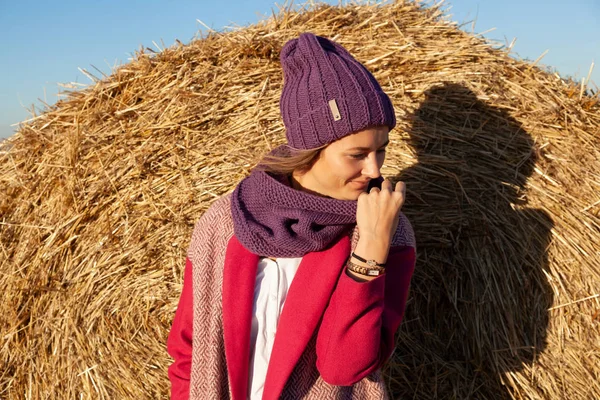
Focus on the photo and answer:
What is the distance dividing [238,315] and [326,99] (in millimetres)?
Result: 633

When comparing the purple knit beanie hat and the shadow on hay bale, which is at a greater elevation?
the purple knit beanie hat

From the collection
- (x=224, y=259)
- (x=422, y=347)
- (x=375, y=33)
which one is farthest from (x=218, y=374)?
(x=375, y=33)

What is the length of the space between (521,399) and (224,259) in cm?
149

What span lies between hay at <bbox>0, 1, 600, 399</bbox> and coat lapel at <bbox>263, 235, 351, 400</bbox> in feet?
3.24

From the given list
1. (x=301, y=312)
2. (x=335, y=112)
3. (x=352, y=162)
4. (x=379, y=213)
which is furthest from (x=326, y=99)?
(x=301, y=312)

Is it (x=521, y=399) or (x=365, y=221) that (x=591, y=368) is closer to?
(x=521, y=399)

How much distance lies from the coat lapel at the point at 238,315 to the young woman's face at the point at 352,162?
11.9 inches

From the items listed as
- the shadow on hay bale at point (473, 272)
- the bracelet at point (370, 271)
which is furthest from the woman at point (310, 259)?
the shadow on hay bale at point (473, 272)

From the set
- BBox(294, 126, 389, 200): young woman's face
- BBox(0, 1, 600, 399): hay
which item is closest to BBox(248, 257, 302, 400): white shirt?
BBox(294, 126, 389, 200): young woman's face

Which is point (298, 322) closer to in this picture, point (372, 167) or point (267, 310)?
point (267, 310)

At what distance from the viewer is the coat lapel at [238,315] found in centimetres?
161

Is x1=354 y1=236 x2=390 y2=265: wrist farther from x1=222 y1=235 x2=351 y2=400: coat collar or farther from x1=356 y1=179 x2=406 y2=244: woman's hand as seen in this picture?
x1=222 y1=235 x2=351 y2=400: coat collar

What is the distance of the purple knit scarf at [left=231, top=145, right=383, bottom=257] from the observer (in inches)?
63.6

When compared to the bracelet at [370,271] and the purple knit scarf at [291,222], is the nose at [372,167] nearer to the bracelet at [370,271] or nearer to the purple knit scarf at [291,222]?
the purple knit scarf at [291,222]
